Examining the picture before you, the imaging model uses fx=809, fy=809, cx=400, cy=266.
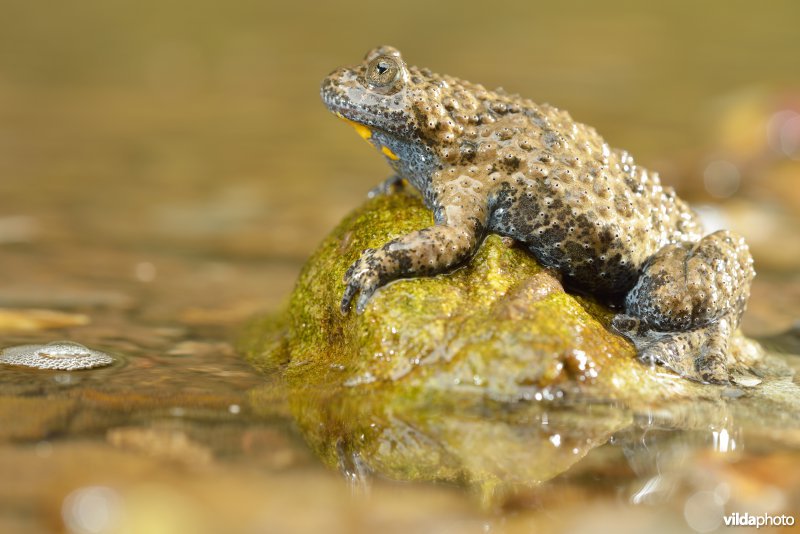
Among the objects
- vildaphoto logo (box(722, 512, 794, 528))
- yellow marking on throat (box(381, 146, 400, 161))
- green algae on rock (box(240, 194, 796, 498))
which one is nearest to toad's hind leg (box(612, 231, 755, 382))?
green algae on rock (box(240, 194, 796, 498))

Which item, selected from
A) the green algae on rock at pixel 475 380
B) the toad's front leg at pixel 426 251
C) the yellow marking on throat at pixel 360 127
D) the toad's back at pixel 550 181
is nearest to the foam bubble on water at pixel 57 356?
the green algae on rock at pixel 475 380

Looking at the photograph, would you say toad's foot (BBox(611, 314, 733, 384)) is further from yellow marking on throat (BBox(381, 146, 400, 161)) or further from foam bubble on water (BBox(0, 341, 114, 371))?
foam bubble on water (BBox(0, 341, 114, 371))

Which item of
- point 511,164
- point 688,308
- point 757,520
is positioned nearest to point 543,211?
point 511,164

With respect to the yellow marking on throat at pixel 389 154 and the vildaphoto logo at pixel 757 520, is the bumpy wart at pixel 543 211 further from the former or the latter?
the vildaphoto logo at pixel 757 520

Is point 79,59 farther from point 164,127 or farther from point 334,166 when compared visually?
point 334,166

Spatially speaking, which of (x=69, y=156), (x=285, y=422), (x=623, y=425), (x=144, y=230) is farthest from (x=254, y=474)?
(x=69, y=156)
